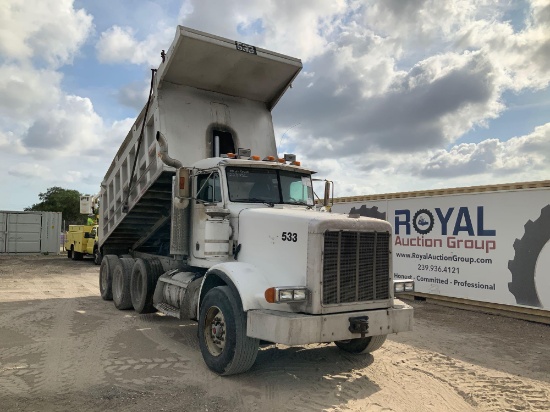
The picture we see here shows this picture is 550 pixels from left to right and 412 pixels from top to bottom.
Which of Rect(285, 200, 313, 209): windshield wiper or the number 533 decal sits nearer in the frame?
the number 533 decal

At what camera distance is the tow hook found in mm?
4954

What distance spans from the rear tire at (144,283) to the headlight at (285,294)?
4.36m

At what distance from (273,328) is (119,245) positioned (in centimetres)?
726

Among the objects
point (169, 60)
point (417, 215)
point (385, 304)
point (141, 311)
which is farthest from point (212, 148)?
point (417, 215)

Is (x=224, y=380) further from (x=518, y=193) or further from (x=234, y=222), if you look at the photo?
(x=518, y=193)

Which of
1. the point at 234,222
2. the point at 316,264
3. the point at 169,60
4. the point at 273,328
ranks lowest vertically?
the point at 273,328

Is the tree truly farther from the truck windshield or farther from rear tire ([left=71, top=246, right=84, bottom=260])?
the truck windshield

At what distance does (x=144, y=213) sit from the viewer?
29.6 feet

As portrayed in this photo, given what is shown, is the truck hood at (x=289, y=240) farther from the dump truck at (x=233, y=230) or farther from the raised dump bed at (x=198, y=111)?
the raised dump bed at (x=198, y=111)

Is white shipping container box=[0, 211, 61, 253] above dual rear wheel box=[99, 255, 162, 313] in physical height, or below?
above

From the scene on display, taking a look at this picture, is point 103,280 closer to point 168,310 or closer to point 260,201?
point 168,310

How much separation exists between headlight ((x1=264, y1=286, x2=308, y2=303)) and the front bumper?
177 millimetres

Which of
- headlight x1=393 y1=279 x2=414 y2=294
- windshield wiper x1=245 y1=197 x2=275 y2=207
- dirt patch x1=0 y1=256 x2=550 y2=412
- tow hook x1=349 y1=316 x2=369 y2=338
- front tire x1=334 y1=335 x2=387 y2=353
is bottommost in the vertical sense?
dirt patch x1=0 y1=256 x2=550 y2=412

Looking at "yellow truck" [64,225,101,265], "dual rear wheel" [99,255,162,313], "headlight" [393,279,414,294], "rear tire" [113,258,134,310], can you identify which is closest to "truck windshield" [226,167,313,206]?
"headlight" [393,279,414,294]
